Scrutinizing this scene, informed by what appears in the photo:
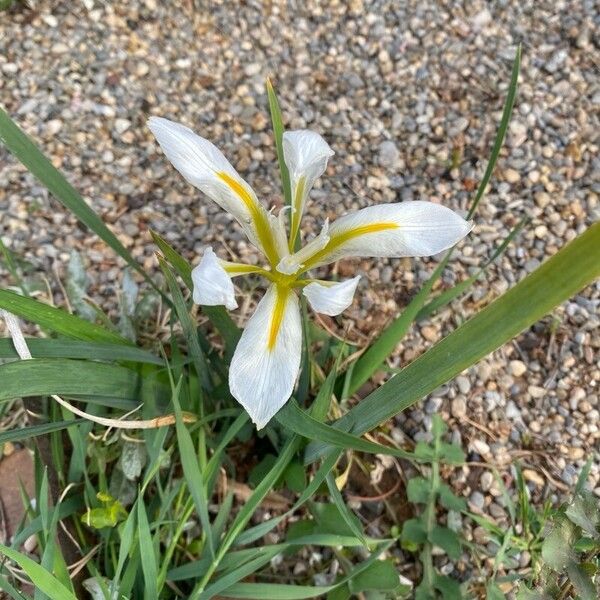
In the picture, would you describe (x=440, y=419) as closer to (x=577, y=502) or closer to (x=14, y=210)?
(x=577, y=502)

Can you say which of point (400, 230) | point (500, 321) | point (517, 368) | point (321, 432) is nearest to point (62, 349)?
point (321, 432)

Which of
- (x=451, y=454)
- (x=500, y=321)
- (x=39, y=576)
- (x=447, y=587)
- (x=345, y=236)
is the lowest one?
(x=447, y=587)

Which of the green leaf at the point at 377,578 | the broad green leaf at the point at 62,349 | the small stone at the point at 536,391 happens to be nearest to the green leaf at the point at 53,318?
the broad green leaf at the point at 62,349

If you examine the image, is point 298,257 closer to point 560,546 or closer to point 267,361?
point 267,361

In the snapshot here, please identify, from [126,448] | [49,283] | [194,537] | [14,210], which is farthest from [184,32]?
[194,537]

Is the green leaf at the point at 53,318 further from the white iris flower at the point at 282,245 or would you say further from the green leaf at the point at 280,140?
the green leaf at the point at 280,140
